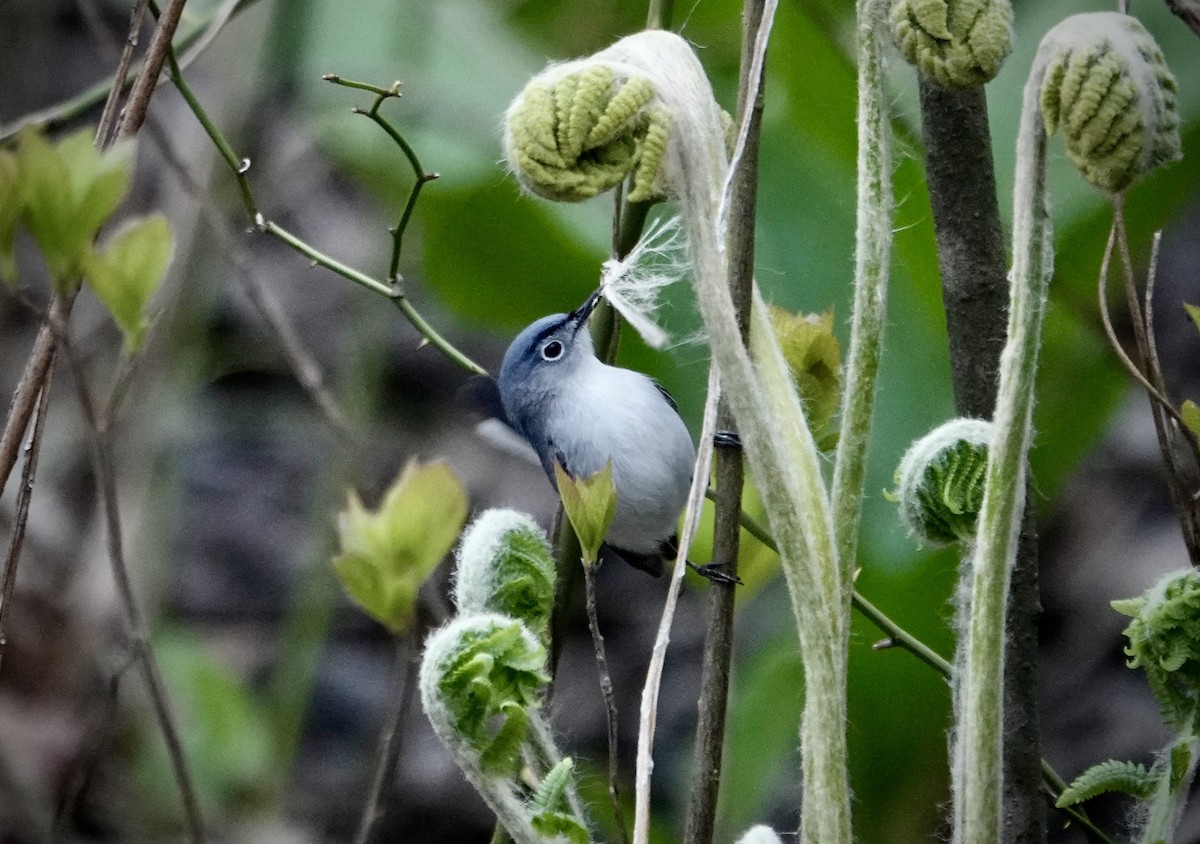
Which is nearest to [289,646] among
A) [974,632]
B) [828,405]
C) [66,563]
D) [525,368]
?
[525,368]

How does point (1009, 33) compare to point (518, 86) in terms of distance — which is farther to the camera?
point (518, 86)

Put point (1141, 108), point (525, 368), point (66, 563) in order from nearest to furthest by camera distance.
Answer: point (1141, 108)
point (525, 368)
point (66, 563)

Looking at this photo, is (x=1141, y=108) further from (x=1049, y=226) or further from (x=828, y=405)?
(x=828, y=405)

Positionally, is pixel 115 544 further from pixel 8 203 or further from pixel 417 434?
pixel 417 434

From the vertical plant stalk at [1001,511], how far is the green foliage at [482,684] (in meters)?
0.11

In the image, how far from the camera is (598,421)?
2.64 ft

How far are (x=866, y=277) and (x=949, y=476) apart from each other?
0.07 meters

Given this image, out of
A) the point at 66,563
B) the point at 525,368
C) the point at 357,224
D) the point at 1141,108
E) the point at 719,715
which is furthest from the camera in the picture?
the point at 357,224

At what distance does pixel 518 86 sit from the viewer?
946mm

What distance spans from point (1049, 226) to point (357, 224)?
1.24 metres

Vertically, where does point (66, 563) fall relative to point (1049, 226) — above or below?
above

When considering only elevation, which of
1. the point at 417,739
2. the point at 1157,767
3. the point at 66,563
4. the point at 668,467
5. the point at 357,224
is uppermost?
the point at 357,224

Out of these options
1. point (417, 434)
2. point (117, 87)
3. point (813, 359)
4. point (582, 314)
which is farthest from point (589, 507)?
point (417, 434)

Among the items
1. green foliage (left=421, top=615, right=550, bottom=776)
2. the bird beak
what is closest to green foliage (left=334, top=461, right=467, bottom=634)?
green foliage (left=421, top=615, right=550, bottom=776)
